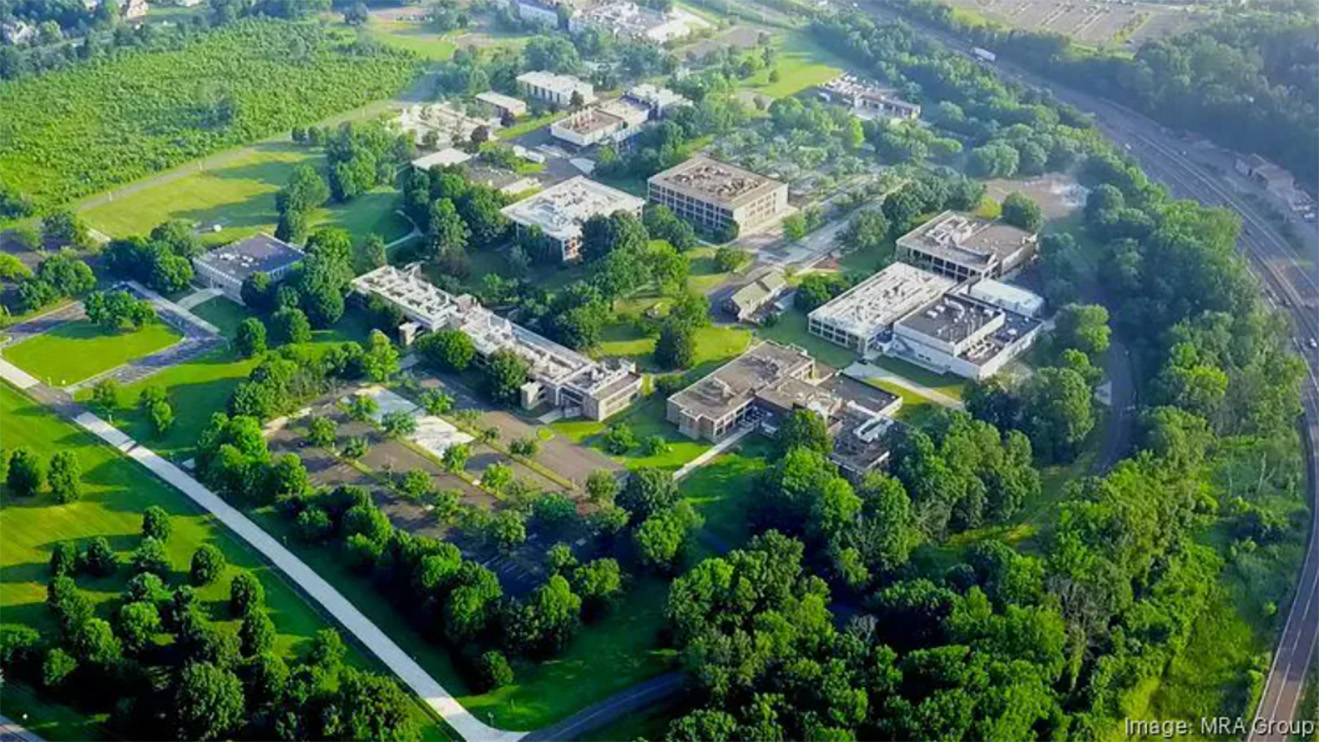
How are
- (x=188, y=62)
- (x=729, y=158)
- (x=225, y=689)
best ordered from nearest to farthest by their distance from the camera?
(x=225, y=689) → (x=729, y=158) → (x=188, y=62)

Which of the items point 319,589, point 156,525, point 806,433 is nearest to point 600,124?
point 806,433

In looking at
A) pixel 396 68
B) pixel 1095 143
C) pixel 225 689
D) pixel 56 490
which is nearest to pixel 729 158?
pixel 1095 143

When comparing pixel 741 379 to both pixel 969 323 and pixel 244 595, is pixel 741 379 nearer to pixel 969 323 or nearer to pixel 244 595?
pixel 969 323

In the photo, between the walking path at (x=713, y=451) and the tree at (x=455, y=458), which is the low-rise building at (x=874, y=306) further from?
the tree at (x=455, y=458)

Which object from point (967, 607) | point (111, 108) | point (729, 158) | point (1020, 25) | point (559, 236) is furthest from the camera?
point (1020, 25)

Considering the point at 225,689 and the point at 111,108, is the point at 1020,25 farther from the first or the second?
the point at 225,689

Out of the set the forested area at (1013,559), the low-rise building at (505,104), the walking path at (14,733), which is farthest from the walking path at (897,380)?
the low-rise building at (505,104)

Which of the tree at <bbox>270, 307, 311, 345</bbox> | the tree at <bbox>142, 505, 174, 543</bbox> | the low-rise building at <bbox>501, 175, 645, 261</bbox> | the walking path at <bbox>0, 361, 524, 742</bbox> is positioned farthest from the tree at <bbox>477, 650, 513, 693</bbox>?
the low-rise building at <bbox>501, 175, 645, 261</bbox>
